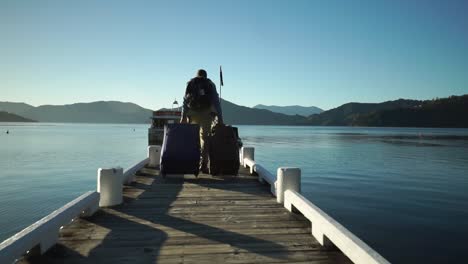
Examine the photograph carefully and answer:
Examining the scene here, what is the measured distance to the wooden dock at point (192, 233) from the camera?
4.24 meters

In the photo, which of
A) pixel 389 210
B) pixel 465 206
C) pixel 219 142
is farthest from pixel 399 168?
pixel 219 142

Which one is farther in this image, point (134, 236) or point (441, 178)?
point (441, 178)

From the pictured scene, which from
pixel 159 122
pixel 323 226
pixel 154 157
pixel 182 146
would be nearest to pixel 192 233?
pixel 323 226

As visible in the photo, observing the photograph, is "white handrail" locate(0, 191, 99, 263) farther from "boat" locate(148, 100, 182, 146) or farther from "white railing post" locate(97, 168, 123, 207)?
"boat" locate(148, 100, 182, 146)

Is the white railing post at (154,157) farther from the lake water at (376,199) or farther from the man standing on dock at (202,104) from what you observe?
the lake water at (376,199)

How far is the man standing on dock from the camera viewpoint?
926cm

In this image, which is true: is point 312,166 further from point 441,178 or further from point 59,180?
point 59,180

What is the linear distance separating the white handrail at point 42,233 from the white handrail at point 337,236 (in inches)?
136

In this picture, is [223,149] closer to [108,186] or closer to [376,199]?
[108,186]

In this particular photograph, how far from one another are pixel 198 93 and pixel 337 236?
235 inches

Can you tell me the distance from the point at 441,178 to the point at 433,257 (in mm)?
17602

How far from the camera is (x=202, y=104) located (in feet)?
30.9

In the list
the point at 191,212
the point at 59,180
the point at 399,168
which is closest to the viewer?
the point at 191,212

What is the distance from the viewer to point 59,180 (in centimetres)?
2438
